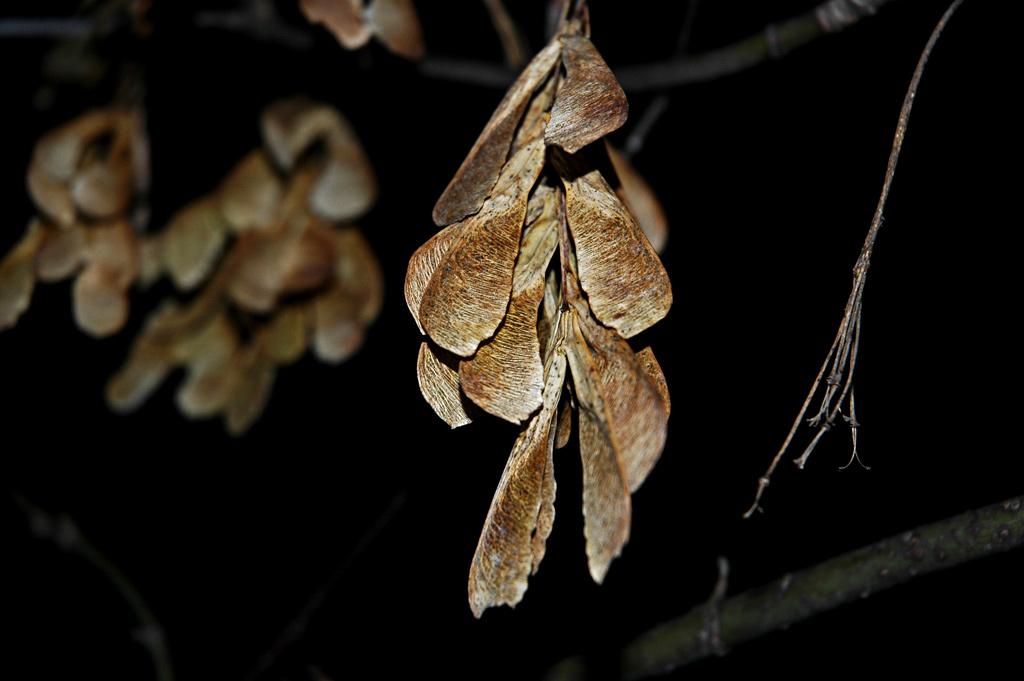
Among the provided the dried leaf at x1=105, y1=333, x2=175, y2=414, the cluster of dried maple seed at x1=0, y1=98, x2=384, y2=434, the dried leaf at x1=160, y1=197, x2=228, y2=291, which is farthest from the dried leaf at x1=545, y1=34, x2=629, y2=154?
the dried leaf at x1=105, y1=333, x2=175, y2=414

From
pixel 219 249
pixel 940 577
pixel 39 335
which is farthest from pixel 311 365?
pixel 940 577

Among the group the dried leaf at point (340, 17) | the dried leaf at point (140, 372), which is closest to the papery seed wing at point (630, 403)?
the dried leaf at point (340, 17)

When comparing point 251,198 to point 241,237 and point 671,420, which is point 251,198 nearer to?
point 241,237

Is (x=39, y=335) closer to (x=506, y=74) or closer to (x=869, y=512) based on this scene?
(x=506, y=74)

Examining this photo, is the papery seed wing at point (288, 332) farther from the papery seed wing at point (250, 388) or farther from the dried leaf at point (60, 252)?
the dried leaf at point (60, 252)

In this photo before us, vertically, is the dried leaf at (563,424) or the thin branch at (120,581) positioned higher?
the dried leaf at (563,424)

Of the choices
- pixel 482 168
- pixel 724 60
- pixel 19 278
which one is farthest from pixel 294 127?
pixel 482 168
